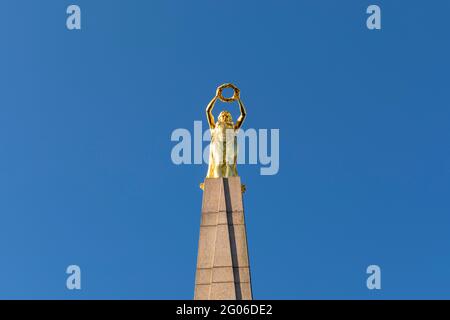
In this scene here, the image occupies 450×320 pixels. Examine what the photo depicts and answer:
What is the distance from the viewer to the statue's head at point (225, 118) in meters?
36.0

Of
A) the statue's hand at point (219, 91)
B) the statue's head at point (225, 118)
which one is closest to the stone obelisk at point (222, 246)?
the statue's head at point (225, 118)

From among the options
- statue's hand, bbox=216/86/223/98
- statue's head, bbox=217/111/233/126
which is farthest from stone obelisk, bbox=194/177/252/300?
statue's hand, bbox=216/86/223/98

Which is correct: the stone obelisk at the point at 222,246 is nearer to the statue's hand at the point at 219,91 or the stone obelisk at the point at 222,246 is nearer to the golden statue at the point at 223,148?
the golden statue at the point at 223,148

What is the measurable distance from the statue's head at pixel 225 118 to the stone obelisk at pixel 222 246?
2457mm

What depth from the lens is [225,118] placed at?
1420 inches

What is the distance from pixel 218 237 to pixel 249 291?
2.42 meters

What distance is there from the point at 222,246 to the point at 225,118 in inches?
219

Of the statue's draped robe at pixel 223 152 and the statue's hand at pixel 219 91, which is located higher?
the statue's hand at pixel 219 91

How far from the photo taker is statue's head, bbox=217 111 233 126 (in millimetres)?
36000

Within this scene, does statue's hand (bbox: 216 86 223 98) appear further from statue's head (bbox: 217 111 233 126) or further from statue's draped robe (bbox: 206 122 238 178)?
statue's draped robe (bbox: 206 122 238 178)

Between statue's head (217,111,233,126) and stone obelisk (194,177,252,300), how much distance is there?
2.46 meters

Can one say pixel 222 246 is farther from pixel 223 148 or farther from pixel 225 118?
pixel 225 118
